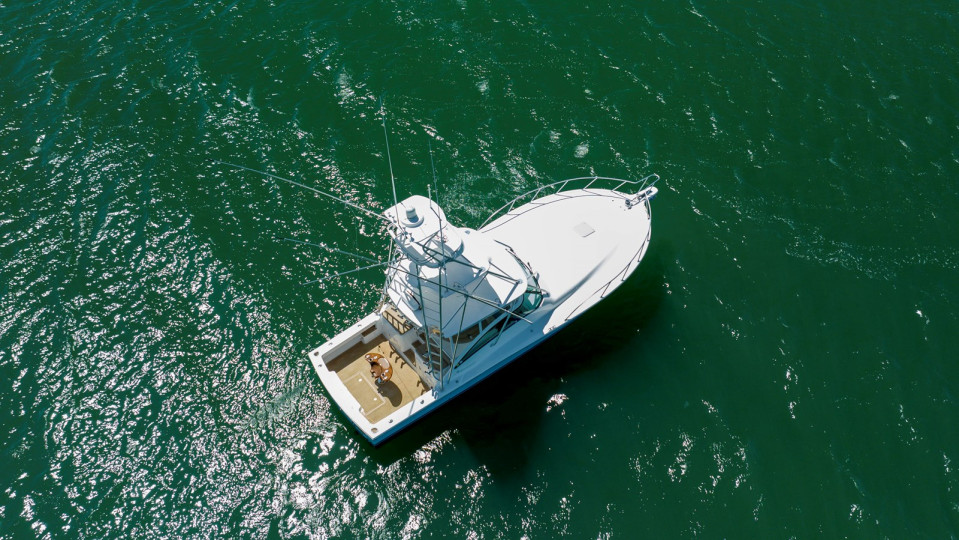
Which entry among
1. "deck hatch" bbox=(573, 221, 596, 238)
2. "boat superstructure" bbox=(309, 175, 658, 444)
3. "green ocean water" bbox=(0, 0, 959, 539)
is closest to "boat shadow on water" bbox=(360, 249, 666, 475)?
"green ocean water" bbox=(0, 0, 959, 539)

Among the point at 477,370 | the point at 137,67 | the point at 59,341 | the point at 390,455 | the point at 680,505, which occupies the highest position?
the point at 137,67

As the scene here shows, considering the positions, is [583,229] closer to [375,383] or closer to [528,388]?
[528,388]

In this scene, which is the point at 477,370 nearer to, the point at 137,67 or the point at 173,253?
the point at 173,253

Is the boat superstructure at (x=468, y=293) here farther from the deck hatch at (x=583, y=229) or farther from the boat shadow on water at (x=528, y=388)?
the boat shadow on water at (x=528, y=388)

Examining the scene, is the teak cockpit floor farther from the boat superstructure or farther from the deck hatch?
the deck hatch

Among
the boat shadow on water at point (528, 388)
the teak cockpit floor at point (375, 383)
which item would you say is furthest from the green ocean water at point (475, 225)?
the teak cockpit floor at point (375, 383)

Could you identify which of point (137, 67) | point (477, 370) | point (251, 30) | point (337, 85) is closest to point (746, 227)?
point (477, 370)
